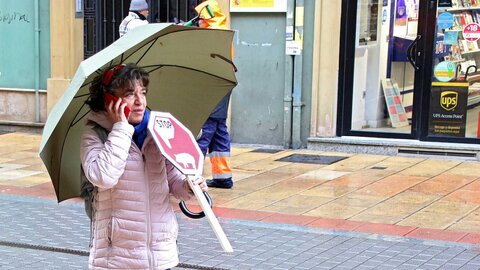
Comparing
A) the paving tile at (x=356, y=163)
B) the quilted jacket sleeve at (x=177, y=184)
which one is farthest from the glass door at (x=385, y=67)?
the quilted jacket sleeve at (x=177, y=184)

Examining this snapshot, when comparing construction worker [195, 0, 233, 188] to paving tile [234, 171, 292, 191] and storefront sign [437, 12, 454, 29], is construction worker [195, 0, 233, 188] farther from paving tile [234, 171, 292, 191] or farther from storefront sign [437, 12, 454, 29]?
storefront sign [437, 12, 454, 29]

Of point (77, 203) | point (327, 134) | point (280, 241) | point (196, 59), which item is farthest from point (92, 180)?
point (327, 134)

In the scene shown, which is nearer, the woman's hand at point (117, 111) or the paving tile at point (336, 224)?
the woman's hand at point (117, 111)

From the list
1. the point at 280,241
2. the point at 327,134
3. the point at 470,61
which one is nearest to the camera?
the point at 280,241

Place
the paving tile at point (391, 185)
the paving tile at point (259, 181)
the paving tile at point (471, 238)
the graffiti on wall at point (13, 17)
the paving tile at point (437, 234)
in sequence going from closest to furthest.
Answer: the paving tile at point (471, 238) → the paving tile at point (437, 234) → the paving tile at point (391, 185) → the paving tile at point (259, 181) → the graffiti on wall at point (13, 17)

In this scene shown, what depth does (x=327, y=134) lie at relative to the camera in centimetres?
1077

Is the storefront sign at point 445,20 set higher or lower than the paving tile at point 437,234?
higher

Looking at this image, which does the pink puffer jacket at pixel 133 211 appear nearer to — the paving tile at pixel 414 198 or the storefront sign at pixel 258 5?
the paving tile at pixel 414 198

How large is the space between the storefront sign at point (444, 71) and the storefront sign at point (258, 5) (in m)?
2.25

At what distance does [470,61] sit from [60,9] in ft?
20.7

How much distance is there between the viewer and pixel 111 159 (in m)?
3.13

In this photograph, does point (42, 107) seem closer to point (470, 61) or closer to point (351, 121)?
point (351, 121)

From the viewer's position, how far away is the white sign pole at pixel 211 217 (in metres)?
2.87

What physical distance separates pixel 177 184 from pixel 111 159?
0.38 meters
